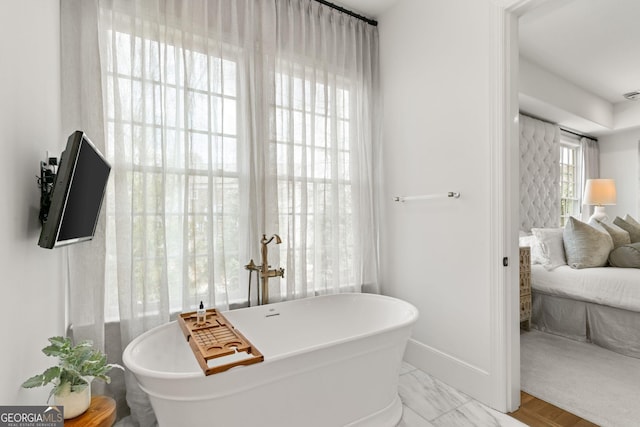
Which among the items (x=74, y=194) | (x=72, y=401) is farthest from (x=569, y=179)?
(x=72, y=401)

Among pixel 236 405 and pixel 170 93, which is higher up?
pixel 170 93

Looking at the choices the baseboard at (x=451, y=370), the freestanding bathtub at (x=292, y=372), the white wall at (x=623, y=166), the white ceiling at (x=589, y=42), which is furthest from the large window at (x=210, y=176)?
the white wall at (x=623, y=166)

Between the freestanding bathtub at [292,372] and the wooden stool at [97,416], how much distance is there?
13 cm

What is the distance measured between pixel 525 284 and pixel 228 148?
2.89 m

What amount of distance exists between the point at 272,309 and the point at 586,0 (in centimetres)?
331

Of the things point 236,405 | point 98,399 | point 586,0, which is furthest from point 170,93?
point 586,0

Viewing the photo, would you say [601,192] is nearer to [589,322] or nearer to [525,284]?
[589,322]

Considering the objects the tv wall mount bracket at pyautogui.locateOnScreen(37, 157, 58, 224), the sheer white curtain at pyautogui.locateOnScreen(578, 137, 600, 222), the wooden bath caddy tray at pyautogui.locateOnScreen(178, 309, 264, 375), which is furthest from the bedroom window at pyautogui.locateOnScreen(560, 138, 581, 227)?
the tv wall mount bracket at pyautogui.locateOnScreen(37, 157, 58, 224)

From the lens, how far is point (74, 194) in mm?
1136

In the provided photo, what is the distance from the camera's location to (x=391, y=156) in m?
2.76

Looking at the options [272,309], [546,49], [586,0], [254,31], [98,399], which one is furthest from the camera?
[546,49]

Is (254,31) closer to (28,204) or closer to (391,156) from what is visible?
(391,156)

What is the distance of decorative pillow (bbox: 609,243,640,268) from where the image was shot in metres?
2.96

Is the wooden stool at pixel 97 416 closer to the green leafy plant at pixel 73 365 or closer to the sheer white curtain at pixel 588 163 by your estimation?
the green leafy plant at pixel 73 365
